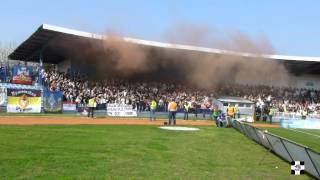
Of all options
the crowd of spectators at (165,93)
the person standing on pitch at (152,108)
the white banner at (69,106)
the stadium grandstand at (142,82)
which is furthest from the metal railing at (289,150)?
the crowd of spectators at (165,93)

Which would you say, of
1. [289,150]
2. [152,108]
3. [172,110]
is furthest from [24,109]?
[289,150]

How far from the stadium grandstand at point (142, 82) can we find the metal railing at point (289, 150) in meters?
25.0

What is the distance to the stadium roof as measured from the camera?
4481 centimetres

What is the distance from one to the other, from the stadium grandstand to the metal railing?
985 inches

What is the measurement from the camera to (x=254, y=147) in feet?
62.2

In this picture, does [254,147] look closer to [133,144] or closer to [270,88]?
[133,144]

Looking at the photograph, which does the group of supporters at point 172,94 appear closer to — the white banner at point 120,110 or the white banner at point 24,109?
the white banner at point 120,110

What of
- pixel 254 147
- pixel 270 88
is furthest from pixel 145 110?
pixel 254 147

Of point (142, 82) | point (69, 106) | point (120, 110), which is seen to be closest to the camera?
point (69, 106)

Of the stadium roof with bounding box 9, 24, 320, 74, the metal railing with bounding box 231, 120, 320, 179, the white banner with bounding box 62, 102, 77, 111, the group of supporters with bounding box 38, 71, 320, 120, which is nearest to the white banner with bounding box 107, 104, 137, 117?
the group of supporters with bounding box 38, 71, 320, 120

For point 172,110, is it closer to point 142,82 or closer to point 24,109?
point 24,109

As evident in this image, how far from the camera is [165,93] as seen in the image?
53406 mm

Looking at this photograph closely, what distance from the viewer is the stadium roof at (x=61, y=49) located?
147 feet

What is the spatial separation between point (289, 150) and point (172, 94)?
127 ft
